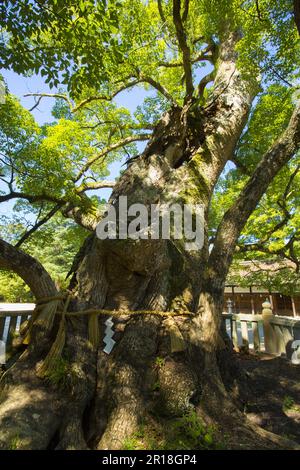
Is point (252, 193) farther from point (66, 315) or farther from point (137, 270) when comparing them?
point (66, 315)

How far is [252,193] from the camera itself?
3.24m

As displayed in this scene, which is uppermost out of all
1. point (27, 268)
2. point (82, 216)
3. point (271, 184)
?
point (271, 184)

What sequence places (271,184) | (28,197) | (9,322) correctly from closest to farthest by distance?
(9,322)
(28,197)
(271,184)

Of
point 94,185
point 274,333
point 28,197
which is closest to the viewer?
point 28,197

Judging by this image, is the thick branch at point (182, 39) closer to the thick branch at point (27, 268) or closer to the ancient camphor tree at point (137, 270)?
the ancient camphor tree at point (137, 270)

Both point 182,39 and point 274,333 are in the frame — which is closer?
point 182,39

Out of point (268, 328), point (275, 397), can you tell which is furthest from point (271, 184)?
point (275, 397)

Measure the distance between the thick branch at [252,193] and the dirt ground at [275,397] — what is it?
5.40 feet

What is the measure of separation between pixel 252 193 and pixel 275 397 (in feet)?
8.43

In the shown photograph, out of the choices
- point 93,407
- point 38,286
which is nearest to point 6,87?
point 38,286

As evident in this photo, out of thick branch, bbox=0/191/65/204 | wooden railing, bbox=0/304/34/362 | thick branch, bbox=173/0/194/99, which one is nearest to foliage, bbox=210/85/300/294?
thick branch, bbox=173/0/194/99

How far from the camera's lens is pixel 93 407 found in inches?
95.0
